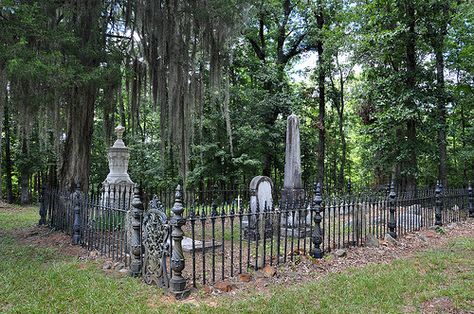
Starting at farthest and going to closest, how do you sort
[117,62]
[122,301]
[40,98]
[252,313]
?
1. [117,62]
2. [40,98]
3. [122,301]
4. [252,313]

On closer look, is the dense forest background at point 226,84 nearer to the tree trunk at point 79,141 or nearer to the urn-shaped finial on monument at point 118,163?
the tree trunk at point 79,141

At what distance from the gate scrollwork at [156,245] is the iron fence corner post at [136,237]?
0.11 m

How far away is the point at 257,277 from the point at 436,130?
36.3ft

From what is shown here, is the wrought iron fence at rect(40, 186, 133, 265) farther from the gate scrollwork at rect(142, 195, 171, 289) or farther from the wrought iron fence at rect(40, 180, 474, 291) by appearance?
the gate scrollwork at rect(142, 195, 171, 289)

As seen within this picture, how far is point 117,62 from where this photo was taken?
27.0 feet

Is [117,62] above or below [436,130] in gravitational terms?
above

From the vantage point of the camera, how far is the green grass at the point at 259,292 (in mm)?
3979

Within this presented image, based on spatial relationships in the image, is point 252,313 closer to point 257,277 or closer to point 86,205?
point 257,277

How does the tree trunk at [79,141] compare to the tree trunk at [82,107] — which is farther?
the tree trunk at [79,141]

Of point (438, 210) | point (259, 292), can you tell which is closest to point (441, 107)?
point (438, 210)

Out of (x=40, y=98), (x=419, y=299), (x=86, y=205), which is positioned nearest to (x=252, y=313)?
(x=419, y=299)

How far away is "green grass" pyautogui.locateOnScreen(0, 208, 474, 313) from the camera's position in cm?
398

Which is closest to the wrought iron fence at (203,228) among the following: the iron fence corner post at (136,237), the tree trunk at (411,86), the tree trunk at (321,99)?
the iron fence corner post at (136,237)

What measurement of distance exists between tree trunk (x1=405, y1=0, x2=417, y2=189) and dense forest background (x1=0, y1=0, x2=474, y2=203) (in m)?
0.05
